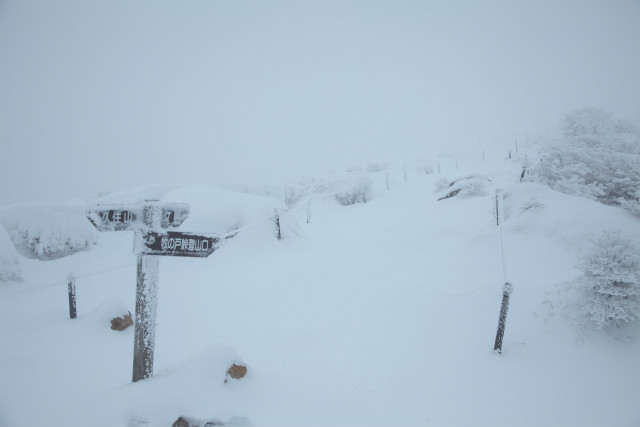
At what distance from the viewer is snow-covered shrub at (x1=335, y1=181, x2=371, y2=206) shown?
17.7 metres

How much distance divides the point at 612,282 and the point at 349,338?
3.88m

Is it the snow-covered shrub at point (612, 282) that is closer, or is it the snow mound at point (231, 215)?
the snow-covered shrub at point (612, 282)

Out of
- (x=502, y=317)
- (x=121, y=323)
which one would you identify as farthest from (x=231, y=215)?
(x=502, y=317)

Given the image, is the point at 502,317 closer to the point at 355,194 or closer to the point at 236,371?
the point at 236,371

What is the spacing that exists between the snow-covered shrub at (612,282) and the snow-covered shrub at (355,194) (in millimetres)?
13279

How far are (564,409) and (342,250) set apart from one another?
6.99 m

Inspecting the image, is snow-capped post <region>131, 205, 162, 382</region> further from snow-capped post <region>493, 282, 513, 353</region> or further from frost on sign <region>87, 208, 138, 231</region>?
snow-capped post <region>493, 282, 513, 353</region>

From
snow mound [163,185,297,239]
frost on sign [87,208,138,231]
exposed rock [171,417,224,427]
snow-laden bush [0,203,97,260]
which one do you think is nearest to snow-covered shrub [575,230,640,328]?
exposed rock [171,417,224,427]

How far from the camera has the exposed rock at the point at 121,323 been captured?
18.7 ft

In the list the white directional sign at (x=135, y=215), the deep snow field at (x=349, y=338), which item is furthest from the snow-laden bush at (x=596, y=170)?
the white directional sign at (x=135, y=215)

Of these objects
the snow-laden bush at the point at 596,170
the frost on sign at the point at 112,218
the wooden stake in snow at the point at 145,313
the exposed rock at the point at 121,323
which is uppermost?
the snow-laden bush at the point at 596,170

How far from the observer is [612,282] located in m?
4.20

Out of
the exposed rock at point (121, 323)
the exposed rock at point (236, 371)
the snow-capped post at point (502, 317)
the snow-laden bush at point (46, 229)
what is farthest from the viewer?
the snow-laden bush at point (46, 229)

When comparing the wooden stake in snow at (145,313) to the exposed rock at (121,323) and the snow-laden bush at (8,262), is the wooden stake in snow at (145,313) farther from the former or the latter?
the snow-laden bush at (8,262)
